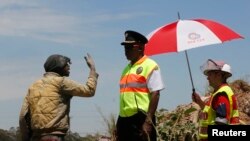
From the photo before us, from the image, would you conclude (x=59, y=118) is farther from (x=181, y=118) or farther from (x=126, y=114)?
(x=181, y=118)

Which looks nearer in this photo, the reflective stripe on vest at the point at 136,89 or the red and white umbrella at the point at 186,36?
the red and white umbrella at the point at 186,36

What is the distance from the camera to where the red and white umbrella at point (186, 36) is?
7879 millimetres

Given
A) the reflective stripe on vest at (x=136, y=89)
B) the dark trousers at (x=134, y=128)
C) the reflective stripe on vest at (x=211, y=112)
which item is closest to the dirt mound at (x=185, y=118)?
the dark trousers at (x=134, y=128)

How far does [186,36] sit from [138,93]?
0.86m

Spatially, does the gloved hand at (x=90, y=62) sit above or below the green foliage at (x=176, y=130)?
above

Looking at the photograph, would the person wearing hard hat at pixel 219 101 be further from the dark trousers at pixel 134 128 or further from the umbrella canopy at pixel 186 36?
the dark trousers at pixel 134 128

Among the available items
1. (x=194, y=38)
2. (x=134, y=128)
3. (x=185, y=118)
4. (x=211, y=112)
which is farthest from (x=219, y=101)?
(x=185, y=118)

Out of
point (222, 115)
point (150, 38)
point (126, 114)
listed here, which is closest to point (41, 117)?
point (126, 114)

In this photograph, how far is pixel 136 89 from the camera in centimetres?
805

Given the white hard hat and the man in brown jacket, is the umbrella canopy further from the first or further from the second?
the man in brown jacket

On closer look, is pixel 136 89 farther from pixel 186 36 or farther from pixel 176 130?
pixel 176 130

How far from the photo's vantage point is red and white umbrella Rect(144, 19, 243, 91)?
788 cm

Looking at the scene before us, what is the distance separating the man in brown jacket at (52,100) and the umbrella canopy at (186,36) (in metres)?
0.81

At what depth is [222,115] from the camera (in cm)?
728
